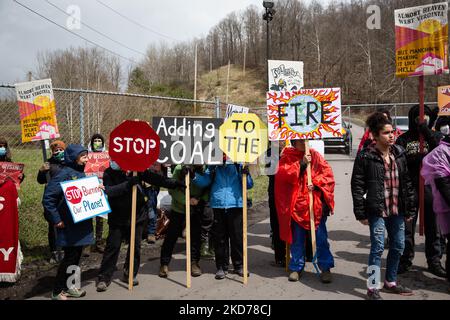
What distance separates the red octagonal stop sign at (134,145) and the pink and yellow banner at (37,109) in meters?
1.21

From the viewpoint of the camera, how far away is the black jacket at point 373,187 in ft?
14.2

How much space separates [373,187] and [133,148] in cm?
291

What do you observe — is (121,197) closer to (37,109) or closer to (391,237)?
(37,109)

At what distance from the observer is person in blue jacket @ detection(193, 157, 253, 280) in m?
5.21

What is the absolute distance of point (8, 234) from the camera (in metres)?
4.95

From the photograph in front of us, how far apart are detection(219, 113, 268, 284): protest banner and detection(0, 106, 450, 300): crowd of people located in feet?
0.57

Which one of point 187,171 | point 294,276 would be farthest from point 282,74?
point 294,276

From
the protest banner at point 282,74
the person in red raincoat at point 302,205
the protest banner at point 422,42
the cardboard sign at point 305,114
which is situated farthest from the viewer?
the protest banner at point 282,74

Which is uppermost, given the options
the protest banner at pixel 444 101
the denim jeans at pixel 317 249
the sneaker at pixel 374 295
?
the protest banner at pixel 444 101

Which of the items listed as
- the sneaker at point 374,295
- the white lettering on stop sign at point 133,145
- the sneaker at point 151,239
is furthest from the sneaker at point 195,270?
the sneaker at point 374,295

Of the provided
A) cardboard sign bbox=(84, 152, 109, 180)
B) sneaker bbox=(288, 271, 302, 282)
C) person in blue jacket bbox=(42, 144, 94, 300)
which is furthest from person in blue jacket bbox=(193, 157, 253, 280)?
cardboard sign bbox=(84, 152, 109, 180)

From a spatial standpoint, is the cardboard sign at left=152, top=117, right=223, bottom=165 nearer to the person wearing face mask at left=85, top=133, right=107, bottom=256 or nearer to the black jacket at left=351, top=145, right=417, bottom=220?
the black jacket at left=351, top=145, right=417, bottom=220

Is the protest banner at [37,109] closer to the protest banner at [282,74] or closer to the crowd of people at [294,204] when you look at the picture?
the crowd of people at [294,204]
